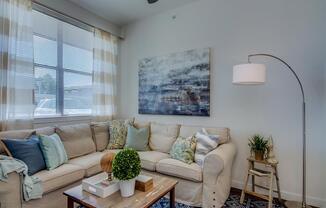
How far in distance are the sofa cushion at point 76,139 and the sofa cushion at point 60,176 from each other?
0.40m

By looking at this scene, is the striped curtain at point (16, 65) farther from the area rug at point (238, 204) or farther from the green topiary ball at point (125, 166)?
the area rug at point (238, 204)

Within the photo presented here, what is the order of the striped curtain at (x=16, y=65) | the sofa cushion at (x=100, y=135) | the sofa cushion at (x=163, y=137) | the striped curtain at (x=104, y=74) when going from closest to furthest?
the striped curtain at (x=16, y=65) → the sofa cushion at (x=163, y=137) → the sofa cushion at (x=100, y=135) → the striped curtain at (x=104, y=74)

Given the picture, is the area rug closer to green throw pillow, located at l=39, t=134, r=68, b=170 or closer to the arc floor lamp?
the arc floor lamp

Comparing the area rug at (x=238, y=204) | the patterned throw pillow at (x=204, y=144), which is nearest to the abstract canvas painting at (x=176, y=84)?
the patterned throw pillow at (x=204, y=144)

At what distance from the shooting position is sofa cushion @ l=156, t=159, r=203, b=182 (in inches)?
86.7

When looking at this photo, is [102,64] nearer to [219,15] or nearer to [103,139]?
[103,139]

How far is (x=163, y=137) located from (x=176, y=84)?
93 centimetres

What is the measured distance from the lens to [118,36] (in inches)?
158

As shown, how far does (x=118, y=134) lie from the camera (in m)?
3.19

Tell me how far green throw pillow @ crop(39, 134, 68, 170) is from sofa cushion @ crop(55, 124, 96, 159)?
9.4 inches

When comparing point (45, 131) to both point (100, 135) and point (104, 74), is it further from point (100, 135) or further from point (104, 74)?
point (104, 74)

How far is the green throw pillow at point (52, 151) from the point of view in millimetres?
2170

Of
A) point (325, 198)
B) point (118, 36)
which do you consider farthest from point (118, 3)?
point (325, 198)

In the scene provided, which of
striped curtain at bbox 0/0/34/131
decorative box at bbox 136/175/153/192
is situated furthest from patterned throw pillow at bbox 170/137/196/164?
striped curtain at bbox 0/0/34/131
